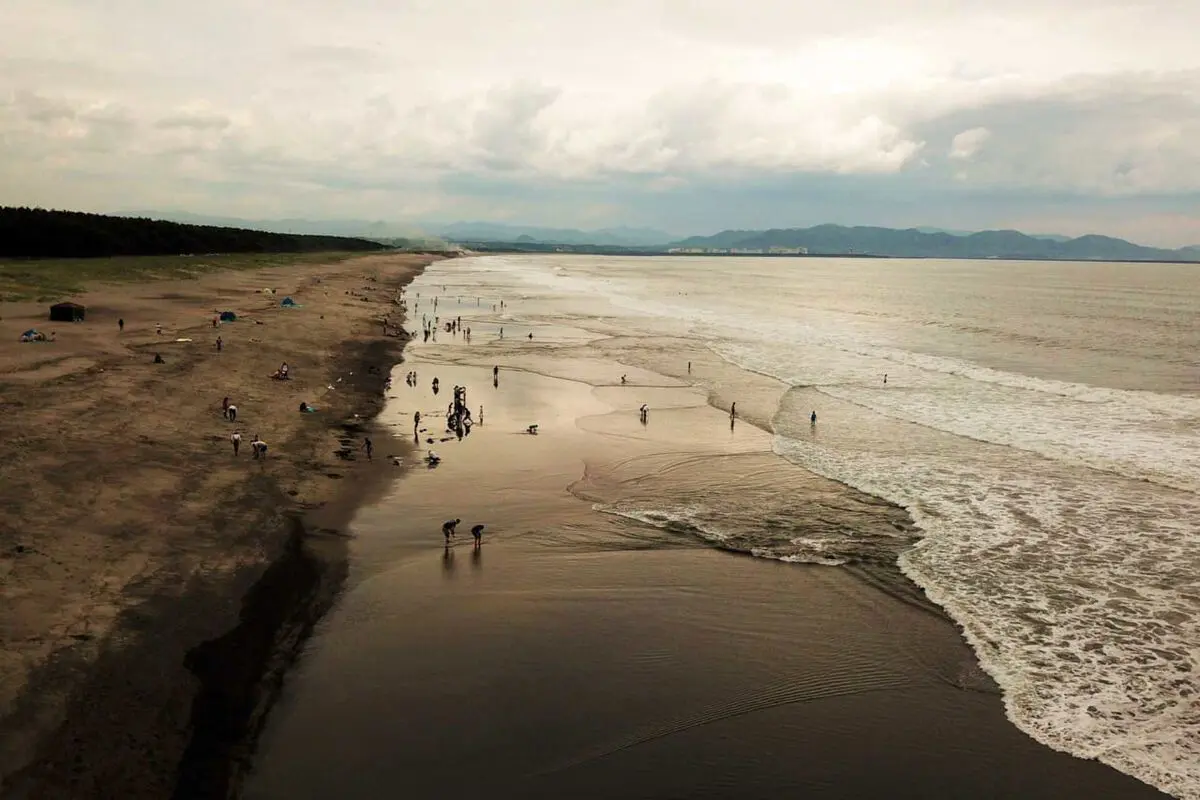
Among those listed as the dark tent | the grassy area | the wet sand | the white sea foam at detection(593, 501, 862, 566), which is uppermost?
the grassy area

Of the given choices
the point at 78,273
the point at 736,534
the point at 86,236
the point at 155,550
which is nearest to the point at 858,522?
the point at 736,534

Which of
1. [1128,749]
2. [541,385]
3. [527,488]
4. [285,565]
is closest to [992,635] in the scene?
[1128,749]

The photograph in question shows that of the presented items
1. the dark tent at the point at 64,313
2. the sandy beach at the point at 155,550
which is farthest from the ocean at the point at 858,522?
the dark tent at the point at 64,313

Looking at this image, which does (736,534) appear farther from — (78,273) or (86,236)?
(86,236)

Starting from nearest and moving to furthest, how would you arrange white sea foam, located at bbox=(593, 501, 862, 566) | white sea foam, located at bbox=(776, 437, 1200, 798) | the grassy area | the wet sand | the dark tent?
1. the wet sand
2. white sea foam, located at bbox=(776, 437, 1200, 798)
3. white sea foam, located at bbox=(593, 501, 862, 566)
4. the dark tent
5. the grassy area

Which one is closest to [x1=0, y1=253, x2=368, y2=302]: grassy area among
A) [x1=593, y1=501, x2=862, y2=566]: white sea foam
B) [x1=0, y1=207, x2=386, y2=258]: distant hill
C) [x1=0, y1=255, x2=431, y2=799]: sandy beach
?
[x1=0, y1=207, x2=386, y2=258]: distant hill

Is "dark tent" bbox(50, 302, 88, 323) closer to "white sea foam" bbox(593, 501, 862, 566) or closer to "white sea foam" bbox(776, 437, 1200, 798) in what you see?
"white sea foam" bbox(593, 501, 862, 566)
